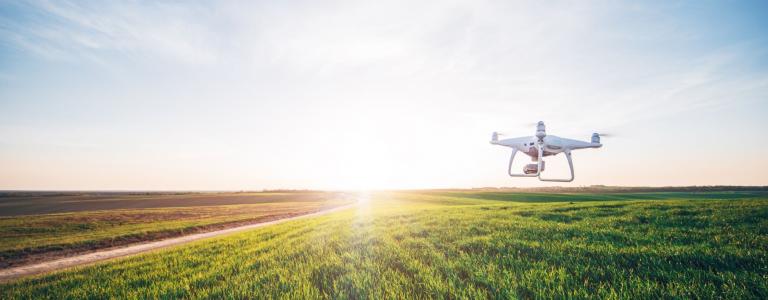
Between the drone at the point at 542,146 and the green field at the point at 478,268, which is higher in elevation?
the drone at the point at 542,146

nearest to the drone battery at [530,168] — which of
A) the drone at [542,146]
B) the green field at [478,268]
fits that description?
the drone at [542,146]

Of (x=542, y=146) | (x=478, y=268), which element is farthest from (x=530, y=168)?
(x=478, y=268)

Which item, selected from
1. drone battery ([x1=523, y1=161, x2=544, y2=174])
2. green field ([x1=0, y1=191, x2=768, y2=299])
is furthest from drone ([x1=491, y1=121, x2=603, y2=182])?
green field ([x1=0, y1=191, x2=768, y2=299])

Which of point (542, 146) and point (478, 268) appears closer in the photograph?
point (478, 268)

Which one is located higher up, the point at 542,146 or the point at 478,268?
the point at 542,146

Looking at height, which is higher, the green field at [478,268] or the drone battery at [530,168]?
the drone battery at [530,168]

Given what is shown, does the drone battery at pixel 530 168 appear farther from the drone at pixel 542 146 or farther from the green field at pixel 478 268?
the green field at pixel 478 268

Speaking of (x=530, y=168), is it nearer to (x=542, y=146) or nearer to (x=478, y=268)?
(x=542, y=146)

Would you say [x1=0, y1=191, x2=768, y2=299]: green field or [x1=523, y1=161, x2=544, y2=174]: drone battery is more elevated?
[x1=523, y1=161, x2=544, y2=174]: drone battery

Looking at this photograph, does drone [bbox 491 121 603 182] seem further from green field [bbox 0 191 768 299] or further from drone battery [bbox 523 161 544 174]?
green field [bbox 0 191 768 299]

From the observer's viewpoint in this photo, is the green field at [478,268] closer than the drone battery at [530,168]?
Yes

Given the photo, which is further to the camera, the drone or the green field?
the drone

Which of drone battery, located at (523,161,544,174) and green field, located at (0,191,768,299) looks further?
drone battery, located at (523,161,544,174)
